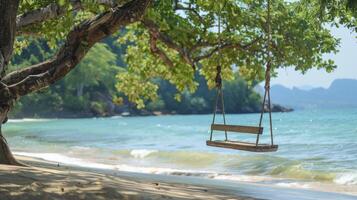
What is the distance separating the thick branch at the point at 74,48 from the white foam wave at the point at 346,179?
377 inches

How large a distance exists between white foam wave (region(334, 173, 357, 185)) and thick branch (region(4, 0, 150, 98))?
958cm

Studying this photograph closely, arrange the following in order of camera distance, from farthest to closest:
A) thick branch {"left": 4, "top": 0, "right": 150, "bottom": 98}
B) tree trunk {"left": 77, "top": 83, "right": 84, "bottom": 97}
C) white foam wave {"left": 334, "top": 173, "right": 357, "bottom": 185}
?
tree trunk {"left": 77, "top": 83, "right": 84, "bottom": 97}
white foam wave {"left": 334, "top": 173, "right": 357, "bottom": 185}
thick branch {"left": 4, "top": 0, "right": 150, "bottom": 98}

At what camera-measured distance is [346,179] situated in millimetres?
16047

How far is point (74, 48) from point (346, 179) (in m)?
10.3

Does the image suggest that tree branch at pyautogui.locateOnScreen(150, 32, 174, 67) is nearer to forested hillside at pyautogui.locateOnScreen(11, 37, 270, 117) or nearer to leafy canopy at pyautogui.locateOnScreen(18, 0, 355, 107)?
leafy canopy at pyautogui.locateOnScreen(18, 0, 355, 107)

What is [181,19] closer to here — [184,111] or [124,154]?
[124,154]

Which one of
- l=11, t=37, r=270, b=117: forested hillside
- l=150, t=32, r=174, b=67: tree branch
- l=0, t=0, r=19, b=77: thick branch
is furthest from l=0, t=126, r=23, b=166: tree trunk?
l=11, t=37, r=270, b=117: forested hillside

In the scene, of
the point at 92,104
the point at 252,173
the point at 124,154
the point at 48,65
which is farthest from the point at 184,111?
the point at 48,65

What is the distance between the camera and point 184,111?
137 metres

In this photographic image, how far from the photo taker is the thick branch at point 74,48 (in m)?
8.45

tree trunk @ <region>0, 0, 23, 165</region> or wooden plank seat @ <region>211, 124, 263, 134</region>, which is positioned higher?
tree trunk @ <region>0, 0, 23, 165</region>

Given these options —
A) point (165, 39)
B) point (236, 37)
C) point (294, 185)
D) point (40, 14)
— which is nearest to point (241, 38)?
point (236, 37)

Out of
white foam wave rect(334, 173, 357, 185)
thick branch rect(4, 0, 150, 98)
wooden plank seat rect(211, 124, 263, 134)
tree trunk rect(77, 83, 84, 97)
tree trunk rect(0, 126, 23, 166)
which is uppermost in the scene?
tree trunk rect(77, 83, 84, 97)

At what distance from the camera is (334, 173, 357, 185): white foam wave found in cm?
1558
